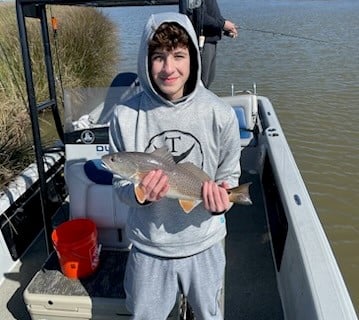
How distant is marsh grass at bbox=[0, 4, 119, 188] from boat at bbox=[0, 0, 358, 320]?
2.40 ft

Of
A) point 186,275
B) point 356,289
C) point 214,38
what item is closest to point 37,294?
point 186,275

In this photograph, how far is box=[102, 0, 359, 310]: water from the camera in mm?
4855

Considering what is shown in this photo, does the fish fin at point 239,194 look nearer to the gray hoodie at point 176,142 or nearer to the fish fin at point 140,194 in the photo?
the gray hoodie at point 176,142

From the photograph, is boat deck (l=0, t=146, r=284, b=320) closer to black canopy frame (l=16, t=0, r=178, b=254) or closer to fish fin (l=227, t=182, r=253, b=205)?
black canopy frame (l=16, t=0, r=178, b=254)

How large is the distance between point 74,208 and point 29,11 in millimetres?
1359

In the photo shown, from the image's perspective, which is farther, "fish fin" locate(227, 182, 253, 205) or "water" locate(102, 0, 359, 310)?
"water" locate(102, 0, 359, 310)

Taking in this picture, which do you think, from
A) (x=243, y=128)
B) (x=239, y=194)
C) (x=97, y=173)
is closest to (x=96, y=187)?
(x=97, y=173)

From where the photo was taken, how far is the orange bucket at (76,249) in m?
2.48

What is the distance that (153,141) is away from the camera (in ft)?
6.13

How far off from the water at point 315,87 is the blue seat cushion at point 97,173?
147cm

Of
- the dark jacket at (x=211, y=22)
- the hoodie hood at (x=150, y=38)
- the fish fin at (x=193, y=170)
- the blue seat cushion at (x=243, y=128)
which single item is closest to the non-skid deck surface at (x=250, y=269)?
the blue seat cushion at (x=243, y=128)

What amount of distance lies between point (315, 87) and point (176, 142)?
28.0 feet

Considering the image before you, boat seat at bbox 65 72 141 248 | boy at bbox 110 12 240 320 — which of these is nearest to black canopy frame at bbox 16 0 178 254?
boat seat at bbox 65 72 141 248

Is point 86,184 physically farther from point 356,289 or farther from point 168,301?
point 356,289
